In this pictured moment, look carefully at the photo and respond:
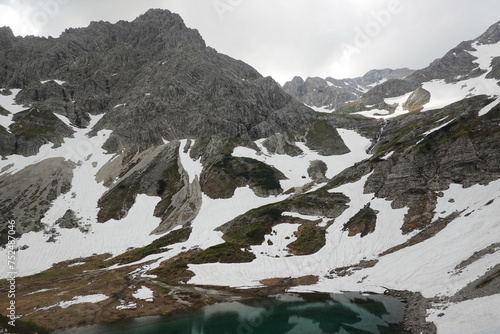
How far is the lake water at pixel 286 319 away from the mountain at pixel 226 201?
3323mm

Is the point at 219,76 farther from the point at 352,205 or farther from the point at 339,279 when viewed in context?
the point at 339,279

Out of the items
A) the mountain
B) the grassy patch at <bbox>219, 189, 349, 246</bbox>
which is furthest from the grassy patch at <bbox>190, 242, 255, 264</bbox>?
the grassy patch at <bbox>219, 189, 349, 246</bbox>

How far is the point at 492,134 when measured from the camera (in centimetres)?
7250

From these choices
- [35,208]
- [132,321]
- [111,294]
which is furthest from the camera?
[35,208]

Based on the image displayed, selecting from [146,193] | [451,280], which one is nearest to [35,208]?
[146,193]

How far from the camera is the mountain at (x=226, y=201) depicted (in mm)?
44906

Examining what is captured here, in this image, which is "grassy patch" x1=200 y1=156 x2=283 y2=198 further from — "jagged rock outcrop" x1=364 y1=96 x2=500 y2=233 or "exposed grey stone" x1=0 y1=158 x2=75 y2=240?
"exposed grey stone" x1=0 y1=158 x2=75 y2=240

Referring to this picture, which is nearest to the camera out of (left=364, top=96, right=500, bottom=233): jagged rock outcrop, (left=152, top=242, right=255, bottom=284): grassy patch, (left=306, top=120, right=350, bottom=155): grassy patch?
(left=152, top=242, right=255, bottom=284): grassy patch

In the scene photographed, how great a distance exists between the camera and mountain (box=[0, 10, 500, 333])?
44.9 m

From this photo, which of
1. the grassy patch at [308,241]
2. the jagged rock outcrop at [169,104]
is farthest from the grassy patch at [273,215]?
the jagged rock outcrop at [169,104]

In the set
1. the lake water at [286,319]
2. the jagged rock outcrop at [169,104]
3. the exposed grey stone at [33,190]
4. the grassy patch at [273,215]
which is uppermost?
the jagged rock outcrop at [169,104]

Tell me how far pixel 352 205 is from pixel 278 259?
28700mm

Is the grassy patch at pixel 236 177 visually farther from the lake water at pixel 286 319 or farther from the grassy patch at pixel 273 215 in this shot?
the lake water at pixel 286 319

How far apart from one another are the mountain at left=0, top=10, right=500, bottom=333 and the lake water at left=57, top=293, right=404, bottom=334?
10.9 ft
